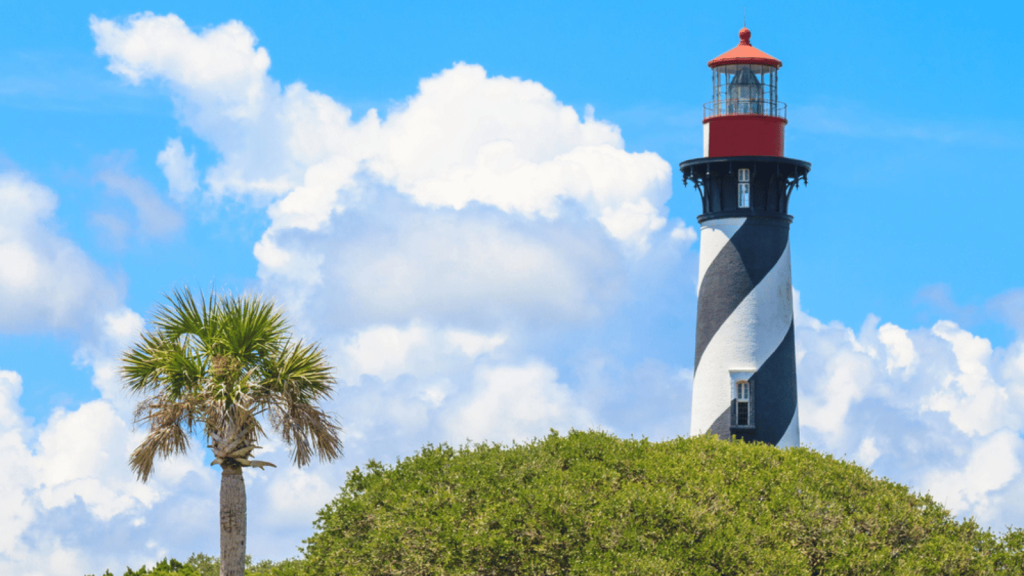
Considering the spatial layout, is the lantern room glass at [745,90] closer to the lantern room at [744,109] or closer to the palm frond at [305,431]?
the lantern room at [744,109]

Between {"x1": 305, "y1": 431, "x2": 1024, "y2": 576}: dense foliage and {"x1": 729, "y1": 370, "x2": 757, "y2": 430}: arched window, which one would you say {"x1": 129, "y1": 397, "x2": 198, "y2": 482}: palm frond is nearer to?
{"x1": 305, "y1": 431, "x2": 1024, "y2": 576}: dense foliage

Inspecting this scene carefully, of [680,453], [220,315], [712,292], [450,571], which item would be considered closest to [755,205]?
[712,292]

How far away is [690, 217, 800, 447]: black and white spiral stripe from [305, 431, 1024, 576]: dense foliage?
9.62 m

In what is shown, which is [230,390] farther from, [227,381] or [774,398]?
[774,398]

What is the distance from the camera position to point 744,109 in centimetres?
3344

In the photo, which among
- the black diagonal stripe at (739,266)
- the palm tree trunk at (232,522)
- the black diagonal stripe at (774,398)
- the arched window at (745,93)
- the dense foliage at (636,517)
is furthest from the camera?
the arched window at (745,93)

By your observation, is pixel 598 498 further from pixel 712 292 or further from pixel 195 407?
pixel 712 292

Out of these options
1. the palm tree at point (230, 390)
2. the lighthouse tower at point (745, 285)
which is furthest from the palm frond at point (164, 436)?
the lighthouse tower at point (745, 285)

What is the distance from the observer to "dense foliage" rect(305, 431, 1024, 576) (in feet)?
57.9

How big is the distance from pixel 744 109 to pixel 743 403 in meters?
8.58

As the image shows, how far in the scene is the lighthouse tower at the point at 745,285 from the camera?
1241 inches

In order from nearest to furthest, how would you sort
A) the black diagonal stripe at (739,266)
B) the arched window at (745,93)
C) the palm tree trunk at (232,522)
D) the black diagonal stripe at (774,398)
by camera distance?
the palm tree trunk at (232,522)
the black diagonal stripe at (774,398)
the black diagonal stripe at (739,266)
the arched window at (745,93)

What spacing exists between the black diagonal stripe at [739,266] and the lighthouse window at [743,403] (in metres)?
1.57

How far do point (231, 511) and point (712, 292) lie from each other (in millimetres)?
15135
